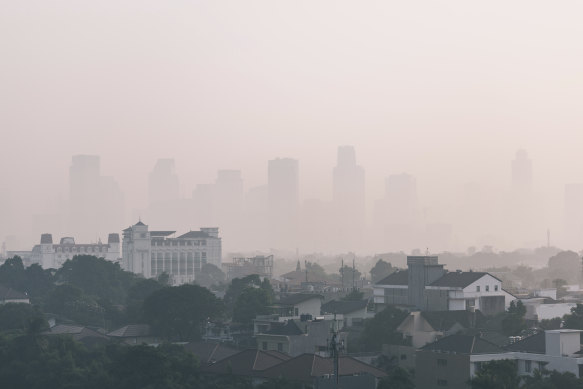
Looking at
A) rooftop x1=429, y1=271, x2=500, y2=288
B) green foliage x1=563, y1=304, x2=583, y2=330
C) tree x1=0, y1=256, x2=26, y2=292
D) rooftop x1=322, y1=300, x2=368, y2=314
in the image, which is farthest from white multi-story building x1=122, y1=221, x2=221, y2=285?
green foliage x1=563, y1=304, x2=583, y2=330

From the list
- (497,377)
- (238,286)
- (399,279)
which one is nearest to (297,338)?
(497,377)

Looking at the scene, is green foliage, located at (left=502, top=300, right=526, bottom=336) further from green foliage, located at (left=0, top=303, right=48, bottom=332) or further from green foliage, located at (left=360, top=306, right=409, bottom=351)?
→ green foliage, located at (left=0, top=303, right=48, bottom=332)

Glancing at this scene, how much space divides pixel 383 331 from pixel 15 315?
22.6 metres

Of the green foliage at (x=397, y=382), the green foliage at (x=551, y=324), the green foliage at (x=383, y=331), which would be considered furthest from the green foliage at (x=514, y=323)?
the green foliage at (x=397, y=382)

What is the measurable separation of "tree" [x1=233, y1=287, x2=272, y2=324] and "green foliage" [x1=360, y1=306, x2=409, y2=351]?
796 cm

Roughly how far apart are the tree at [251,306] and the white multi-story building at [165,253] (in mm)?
67344

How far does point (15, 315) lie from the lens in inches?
2298

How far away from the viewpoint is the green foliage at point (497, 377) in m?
31.8

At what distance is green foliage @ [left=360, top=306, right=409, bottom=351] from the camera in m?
47.3

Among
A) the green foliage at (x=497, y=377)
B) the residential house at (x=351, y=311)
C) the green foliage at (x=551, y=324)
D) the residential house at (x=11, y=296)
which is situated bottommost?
the green foliage at (x=497, y=377)

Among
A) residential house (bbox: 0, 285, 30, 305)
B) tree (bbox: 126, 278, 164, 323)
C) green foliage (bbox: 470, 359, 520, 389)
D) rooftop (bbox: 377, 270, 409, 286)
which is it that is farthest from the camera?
residential house (bbox: 0, 285, 30, 305)

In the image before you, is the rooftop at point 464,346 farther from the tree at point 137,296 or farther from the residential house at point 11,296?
the residential house at point 11,296

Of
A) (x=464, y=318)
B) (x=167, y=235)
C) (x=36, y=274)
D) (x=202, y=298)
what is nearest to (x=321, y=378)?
(x=464, y=318)

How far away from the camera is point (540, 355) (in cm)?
3919
